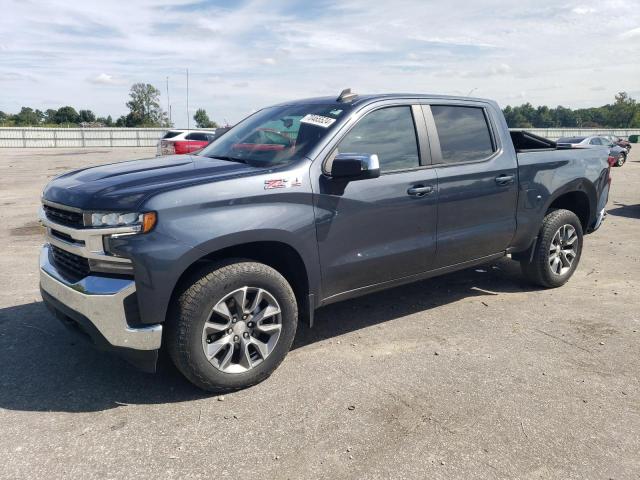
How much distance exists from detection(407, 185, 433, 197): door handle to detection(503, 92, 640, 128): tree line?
3757 inches

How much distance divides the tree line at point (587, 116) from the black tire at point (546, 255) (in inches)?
3689

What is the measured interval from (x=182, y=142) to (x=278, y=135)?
1559 centimetres

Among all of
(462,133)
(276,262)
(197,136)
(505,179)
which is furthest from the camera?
(197,136)

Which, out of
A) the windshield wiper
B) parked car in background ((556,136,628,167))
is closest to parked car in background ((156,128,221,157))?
the windshield wiper

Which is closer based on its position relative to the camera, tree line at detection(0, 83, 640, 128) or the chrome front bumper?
the chrome front bumper

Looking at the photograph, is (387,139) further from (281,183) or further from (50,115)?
(50,115)

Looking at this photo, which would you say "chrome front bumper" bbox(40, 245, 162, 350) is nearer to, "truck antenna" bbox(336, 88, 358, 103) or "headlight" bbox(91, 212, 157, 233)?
"headlight" bbox(91, 212, 157, 233)

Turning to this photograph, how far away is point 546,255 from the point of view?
213 inches

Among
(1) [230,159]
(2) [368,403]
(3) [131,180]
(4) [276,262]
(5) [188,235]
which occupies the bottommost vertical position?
(2) [368,403]

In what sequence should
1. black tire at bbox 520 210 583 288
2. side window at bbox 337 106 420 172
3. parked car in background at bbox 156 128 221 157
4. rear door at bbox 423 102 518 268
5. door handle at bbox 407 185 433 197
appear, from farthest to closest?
parked car in background at bbox 156 128 221 157 → black tire at bbox 520 210 583 288 → rear door at bbox 423 102 518 268 → door handle at bbox 407 185 433 197 → side window at bbox 337 106 420 172

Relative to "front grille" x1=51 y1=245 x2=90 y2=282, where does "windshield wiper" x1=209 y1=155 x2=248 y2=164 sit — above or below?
above

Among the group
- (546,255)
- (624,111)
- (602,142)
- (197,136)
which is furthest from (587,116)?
(546,255)

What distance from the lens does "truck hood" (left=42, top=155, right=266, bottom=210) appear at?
3057 millimetres

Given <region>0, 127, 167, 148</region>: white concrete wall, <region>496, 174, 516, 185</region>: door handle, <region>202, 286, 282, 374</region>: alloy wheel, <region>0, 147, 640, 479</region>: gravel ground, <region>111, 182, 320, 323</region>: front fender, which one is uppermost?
<region>0, 127, 167, 148</region>: white concrete wall
